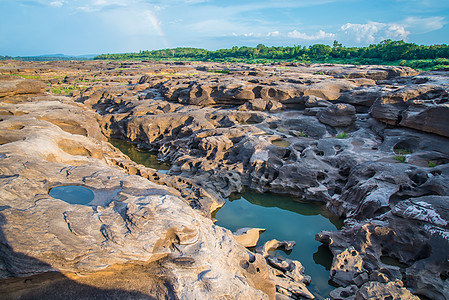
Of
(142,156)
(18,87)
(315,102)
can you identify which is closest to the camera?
(142,156)

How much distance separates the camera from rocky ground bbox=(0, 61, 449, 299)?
4.35 m

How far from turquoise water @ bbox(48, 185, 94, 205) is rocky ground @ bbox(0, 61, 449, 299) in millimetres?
173

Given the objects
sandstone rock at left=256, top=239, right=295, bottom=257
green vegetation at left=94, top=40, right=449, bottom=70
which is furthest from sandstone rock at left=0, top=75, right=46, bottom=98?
green vegetation at left=94, top=40, right=449, bottom=70

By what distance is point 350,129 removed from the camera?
1554 cm

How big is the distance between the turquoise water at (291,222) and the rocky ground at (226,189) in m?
0.40

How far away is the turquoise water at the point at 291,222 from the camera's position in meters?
8.11

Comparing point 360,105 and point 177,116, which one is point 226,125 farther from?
point 360,105

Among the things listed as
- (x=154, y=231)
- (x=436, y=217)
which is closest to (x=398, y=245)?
(x=436, y=217)

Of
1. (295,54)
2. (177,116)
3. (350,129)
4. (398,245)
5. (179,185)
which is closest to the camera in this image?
(398,245)

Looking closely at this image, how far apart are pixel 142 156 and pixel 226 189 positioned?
7928 millimetres

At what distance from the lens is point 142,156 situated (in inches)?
705

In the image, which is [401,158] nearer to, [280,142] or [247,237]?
[280,142]

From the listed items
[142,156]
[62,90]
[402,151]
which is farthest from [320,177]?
[62,90]

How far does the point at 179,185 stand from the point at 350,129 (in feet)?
33.7
